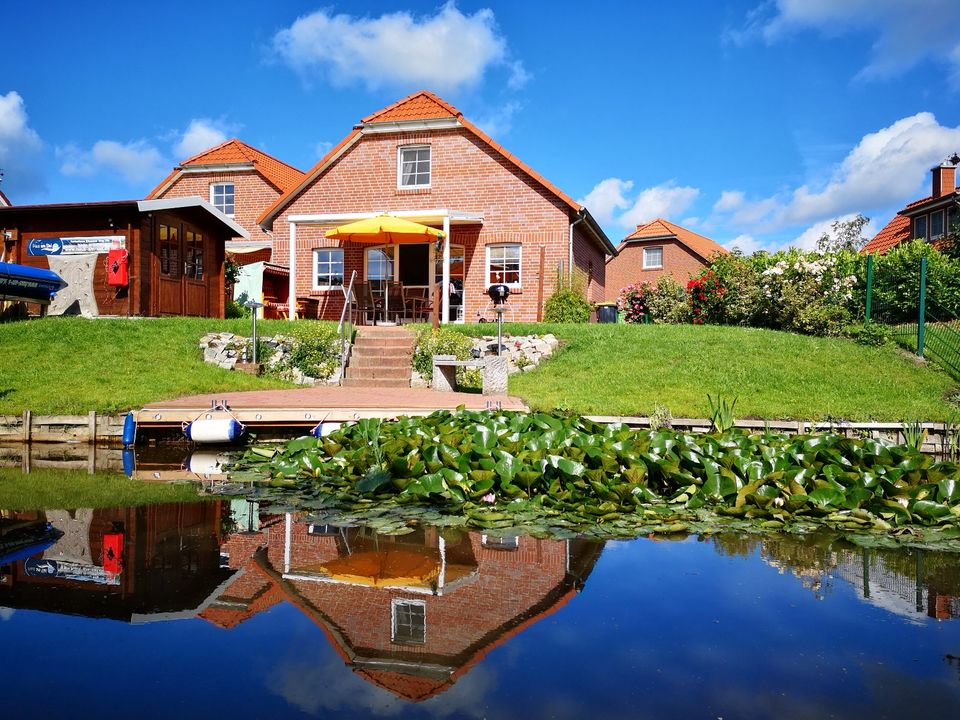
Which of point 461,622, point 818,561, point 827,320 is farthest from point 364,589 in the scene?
point 827,320

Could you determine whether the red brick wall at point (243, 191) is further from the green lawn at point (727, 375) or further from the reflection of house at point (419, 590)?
the reflection of house at point (419, 590)

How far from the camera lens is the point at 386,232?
15969 mm

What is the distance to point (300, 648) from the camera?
3.40 meters

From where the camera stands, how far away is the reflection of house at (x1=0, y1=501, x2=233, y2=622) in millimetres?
3898

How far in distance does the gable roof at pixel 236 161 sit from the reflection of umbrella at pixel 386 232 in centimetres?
1012

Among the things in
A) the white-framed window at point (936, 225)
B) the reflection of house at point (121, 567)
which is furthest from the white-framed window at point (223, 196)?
the white-framed window at point (936, 225)

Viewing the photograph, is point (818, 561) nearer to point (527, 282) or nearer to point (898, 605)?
point (898, 605)

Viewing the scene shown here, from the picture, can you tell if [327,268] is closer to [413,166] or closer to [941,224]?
[413,166]

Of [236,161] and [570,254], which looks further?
[236,161]

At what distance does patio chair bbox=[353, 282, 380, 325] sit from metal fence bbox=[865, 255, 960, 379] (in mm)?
10709

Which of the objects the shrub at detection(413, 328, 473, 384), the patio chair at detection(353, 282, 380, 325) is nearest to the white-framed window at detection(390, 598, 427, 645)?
the shrub at detection(413, 328, 473, 384)

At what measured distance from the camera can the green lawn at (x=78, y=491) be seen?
6.16 meters

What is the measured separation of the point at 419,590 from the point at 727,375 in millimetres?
9076

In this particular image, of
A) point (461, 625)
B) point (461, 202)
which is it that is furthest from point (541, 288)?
point (461, 625)
